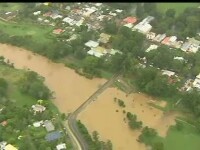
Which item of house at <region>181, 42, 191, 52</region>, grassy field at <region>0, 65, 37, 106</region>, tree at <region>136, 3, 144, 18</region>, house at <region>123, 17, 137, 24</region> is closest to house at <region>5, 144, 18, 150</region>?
grassy field at <region>0, 65, 37, 106</region>

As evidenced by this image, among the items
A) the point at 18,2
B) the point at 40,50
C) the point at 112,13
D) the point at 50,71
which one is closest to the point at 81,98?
the point at 50,71

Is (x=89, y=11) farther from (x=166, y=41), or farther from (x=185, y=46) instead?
(x=185, y=46)

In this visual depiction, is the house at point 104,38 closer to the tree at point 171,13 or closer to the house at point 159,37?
the house at point 159,37

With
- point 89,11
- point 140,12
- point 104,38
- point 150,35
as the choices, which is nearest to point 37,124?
point 104,38

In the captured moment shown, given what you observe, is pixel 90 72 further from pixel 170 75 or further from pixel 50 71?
pixel 170 75

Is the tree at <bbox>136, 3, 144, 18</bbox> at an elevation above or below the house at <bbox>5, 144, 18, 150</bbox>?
above

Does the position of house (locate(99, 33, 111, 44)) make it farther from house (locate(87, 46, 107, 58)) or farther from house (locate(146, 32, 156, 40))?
house (locate(146, 32, 156, 40))
